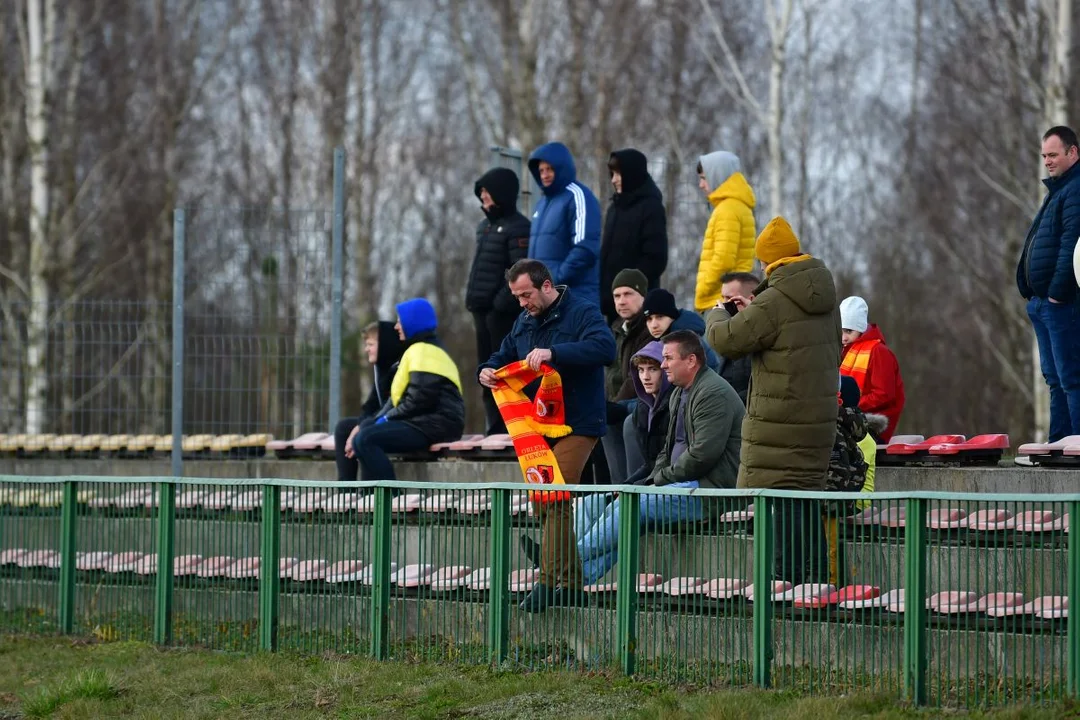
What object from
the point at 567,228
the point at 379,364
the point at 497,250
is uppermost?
the point at 567,228

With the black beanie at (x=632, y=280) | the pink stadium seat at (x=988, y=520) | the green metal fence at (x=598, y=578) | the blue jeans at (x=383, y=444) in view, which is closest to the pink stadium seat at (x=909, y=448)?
the black beanie at (x=632, y=280)

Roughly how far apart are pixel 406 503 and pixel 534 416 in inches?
45.1

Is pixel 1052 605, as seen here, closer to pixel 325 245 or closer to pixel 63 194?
pixel 325 245

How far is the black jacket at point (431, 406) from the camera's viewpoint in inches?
502

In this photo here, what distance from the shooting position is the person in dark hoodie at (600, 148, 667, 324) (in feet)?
42.8

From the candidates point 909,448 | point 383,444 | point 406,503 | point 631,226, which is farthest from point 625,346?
point 406,503

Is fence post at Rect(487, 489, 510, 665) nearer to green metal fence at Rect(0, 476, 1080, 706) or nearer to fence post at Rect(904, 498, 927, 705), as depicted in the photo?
green metal fence at Rect(0, 476, 1080, 706)

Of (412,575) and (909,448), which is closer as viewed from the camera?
(412,575)

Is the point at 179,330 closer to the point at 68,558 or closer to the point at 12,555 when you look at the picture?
the point at 12,555

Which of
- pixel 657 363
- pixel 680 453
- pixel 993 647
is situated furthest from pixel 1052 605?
pixel 657 363

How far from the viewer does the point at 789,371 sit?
337 inches

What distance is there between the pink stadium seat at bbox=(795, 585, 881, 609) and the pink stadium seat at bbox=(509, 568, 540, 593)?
1.56m

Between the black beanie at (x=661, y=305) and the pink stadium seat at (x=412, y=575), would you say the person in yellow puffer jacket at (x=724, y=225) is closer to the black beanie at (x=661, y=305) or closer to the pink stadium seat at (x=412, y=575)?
the black beanie at (x=661, y=305)

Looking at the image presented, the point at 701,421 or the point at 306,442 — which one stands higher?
the point at 701,421
